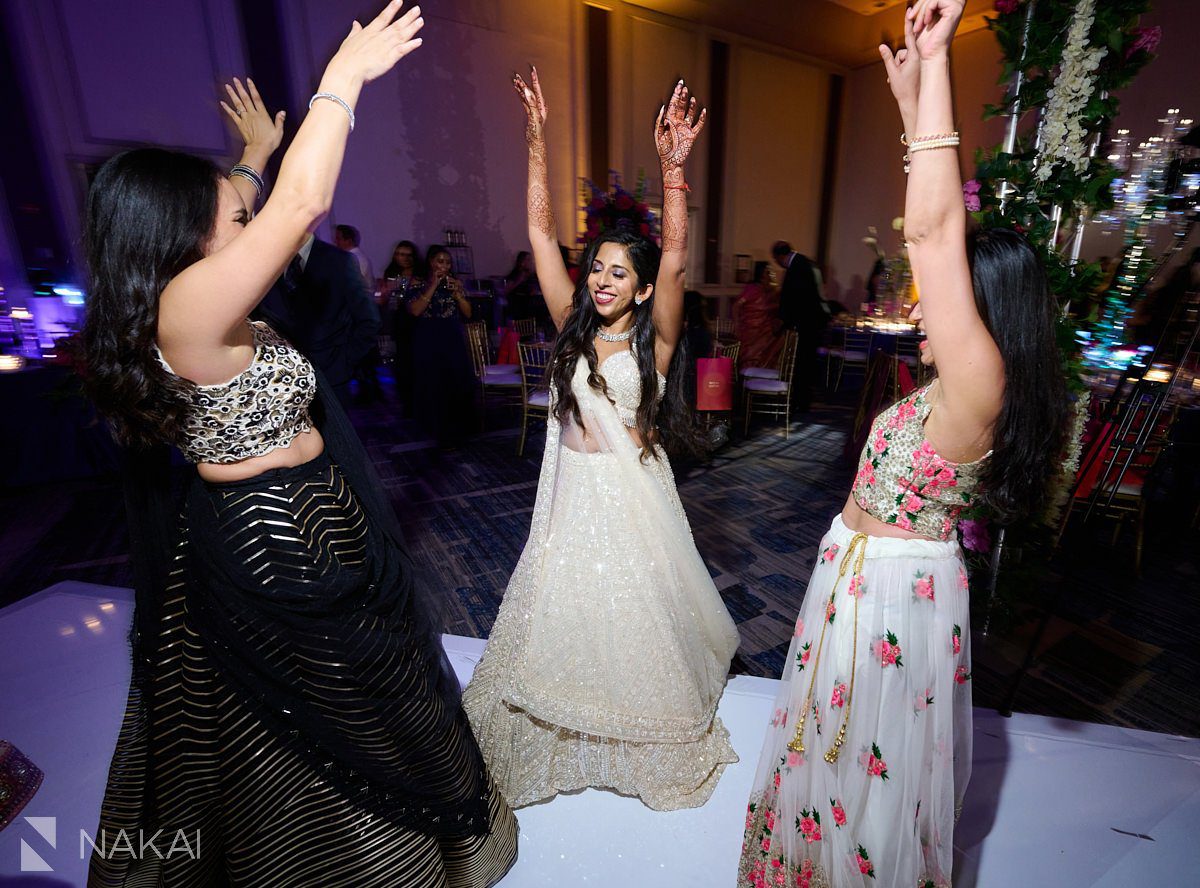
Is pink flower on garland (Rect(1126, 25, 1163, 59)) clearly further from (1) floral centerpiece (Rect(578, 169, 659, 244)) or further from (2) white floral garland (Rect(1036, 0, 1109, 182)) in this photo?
(1) floral centerpiece (Rect(578, 169, 659, 244))

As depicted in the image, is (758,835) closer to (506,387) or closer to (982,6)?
(506,387)

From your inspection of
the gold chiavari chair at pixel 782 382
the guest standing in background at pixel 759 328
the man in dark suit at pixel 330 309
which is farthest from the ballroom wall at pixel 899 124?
the man in dark suit at pixel 330 309

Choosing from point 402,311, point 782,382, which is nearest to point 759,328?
point 782,382

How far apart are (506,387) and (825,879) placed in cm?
546

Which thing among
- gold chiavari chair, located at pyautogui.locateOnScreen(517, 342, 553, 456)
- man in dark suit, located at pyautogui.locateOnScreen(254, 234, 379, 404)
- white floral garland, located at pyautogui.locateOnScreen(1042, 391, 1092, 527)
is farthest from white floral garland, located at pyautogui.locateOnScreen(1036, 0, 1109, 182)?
gold chiavari chair, located at pyautogui.locateOnScreen(517, 342, 553, 456)

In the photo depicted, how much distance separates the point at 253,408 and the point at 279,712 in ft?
2.08

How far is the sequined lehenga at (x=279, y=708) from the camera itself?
117cm

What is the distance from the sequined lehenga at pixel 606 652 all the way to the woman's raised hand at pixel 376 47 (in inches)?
36.7

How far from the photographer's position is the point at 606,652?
5.58 ft

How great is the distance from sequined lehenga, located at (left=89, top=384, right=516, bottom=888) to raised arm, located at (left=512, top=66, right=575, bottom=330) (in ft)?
3.17

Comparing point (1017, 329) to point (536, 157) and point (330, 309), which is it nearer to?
point (536, 157)

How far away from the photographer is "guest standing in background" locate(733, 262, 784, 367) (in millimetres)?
6234

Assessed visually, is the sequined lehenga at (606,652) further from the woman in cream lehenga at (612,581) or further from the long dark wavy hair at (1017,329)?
the long dark wavy hair at (1017,329)

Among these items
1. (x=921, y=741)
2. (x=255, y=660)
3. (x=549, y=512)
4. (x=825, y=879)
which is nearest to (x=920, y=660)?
(x=921, y=741)
